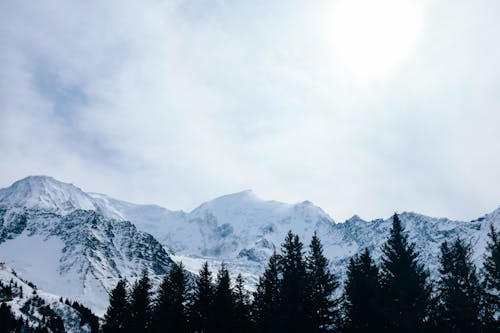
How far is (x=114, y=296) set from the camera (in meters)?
45.2

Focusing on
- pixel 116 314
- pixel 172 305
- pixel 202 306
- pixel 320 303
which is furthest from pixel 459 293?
pixel 116 314

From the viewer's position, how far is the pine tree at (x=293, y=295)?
1171 inches

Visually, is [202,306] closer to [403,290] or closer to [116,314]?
[116,314]

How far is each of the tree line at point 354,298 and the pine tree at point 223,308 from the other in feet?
0.23

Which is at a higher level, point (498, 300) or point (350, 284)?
point (350, 284)

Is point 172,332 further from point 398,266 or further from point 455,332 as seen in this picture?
point 455,332

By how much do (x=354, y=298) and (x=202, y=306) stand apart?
37.7 ft

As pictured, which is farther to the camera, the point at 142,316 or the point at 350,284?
the point at 142,316

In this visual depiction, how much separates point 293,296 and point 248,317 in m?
11.7

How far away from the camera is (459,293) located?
30.4m

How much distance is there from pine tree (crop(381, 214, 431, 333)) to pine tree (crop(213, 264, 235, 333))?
1136 centimetres

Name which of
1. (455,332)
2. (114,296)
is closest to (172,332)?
(114,296)

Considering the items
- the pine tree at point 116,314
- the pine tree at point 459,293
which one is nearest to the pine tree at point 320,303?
the pine tree at point 459,293

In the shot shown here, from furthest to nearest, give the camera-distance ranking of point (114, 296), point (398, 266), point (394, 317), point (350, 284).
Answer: point (114, 296), point (350, 284), point (398, 266), point (394, 317)
